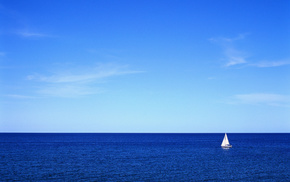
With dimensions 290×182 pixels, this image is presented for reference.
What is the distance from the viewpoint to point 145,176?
1997 inches

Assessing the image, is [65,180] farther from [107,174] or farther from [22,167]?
[22,167]

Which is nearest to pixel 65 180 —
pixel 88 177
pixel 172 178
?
pixel 88 177

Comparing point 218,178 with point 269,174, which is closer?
point 218,178

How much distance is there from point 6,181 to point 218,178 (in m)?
35.2

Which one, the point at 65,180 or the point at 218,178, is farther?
the point at 218,178

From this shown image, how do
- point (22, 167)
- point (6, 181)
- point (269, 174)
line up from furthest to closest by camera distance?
point (22, 167), point (269, 174), point (6, 181)

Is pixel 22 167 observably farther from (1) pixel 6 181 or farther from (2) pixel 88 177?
(2) pixel 88 177

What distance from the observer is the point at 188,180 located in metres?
47.8

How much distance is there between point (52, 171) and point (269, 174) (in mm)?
41050

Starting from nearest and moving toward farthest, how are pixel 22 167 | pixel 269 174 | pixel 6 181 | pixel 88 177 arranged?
pixel 6 181 < pixel 88 177 < pixel 269 174 < pixel 22 167

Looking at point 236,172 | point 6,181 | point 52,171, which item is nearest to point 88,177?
point 52,171

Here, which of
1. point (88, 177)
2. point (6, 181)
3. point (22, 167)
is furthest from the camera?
point (22, 167)

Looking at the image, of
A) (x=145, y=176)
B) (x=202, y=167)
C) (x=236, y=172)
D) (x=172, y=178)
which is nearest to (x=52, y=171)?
(x=145, y=176)

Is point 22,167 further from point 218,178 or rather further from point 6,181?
point 218,178
